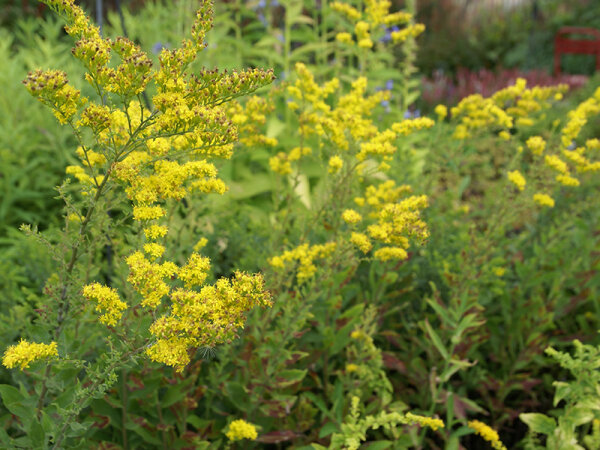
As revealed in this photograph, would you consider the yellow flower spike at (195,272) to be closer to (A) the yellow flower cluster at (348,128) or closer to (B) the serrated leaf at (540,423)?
(A) the yellow flower cluster at (348,128)

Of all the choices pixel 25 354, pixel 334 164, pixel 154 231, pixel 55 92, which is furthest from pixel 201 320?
pixel 334 164

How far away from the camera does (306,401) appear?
2023 mm

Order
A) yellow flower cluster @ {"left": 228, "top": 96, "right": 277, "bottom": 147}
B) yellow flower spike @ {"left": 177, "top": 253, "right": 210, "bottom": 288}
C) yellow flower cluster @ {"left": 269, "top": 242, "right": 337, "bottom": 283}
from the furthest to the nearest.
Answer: yellow flower cluster @ {"left": 228, "top": 96, "right": 277, "bottom": 147} → yellow flower cluster @ {"left": 269, "top": 242, "right": 337, "bottom": 283} → yellow flower spike @ {"left": 177, "top": 253, "right": 210, "bottom": 288}

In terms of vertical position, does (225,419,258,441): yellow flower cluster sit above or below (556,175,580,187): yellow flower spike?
below

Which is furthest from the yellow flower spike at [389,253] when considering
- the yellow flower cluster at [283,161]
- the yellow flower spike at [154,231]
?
the yellow flower spike at [154,231]

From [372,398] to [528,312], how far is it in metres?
0.79

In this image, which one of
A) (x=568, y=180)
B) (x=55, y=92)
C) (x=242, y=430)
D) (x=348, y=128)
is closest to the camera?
(x=55, y=92)

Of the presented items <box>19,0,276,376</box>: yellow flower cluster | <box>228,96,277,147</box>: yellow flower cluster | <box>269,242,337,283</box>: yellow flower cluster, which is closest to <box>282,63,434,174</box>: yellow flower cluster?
<box>228,96,277,147</box>: yellow flower cluster

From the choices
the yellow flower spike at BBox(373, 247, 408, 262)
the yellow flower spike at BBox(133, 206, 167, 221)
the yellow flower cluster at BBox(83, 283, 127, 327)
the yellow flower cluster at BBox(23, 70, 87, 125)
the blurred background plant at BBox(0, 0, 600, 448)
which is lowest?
the blurred background plant at BBox(0, 0, 600, 448)

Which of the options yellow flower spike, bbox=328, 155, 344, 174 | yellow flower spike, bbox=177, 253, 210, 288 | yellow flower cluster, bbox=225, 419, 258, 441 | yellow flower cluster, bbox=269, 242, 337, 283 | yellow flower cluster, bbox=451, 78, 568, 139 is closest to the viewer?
yellow flower spike, bbox=177, 253, 210, 288

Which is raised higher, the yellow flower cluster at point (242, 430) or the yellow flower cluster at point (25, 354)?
the yellow flower cluster at point (25, 354)

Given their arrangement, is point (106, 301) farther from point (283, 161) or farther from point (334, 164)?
point (283, 161)

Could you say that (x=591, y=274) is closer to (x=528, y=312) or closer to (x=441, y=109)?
(x=528, y=312)

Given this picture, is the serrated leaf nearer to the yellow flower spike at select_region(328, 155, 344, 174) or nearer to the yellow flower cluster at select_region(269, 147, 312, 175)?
the yellow flower spike at select_region(328, 155, 344, 174)
